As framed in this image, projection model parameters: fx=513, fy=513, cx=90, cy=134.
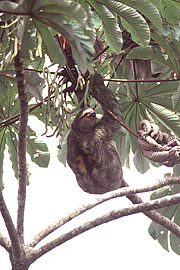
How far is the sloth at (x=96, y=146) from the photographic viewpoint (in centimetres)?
346

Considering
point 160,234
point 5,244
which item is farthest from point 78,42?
point 160,234

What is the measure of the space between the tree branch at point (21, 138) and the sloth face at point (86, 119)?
46 cm

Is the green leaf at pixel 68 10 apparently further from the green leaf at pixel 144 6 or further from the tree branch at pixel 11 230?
the tree branch at pixel 11 230

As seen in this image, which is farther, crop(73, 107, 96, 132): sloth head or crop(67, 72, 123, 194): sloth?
crop(67, 72, 123, 194): sloth

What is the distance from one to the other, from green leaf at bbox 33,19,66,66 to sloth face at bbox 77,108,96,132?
671 millimetres

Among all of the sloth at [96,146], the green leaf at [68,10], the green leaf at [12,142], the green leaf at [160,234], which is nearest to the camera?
the green leaf at [68,10]

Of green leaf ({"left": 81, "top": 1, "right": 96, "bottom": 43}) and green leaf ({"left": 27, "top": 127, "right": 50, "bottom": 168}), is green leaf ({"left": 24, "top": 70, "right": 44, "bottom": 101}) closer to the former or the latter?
green leaf ({"left": 81, "top": 1, "right": 96, "bottom": 43})

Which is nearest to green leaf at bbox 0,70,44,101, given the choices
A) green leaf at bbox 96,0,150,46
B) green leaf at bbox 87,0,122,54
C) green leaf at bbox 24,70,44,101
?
green leaf at bbox 24,70,44,101

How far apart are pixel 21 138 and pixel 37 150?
4.20 ft

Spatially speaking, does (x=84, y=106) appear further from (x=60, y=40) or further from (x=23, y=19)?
(x=23, y=19)

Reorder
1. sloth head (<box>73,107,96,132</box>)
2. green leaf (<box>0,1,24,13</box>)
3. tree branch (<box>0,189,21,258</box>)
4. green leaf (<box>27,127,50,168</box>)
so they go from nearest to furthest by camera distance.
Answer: green leaf (<box>0,1,24,13</box>)
tree branch (<box>0,189,21,258</box>)
sloth head (<box>73,107,96,132</box>)
green leaf (<box>27,127,50,168</box>)

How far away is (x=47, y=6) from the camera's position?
235 centimetres

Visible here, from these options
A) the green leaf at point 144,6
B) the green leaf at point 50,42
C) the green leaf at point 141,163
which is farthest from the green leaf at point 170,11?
the green leaf at point 141,163

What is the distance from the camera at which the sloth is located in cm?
346
